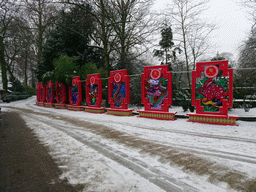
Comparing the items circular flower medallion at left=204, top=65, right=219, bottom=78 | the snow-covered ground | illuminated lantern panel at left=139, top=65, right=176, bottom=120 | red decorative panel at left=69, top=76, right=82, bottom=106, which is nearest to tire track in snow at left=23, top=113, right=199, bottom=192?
the snow-covered ground

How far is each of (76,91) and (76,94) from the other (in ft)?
0.69

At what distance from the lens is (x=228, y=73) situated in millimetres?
5004

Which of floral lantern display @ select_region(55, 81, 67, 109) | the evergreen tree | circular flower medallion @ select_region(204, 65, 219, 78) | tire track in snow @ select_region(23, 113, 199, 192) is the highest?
the evergreen tree

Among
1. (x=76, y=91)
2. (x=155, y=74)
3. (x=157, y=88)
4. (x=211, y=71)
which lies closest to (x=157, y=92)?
(x=157, y=88)

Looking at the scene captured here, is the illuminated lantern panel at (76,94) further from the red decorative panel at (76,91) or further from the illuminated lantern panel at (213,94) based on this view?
the illuminated lantern panel at (213,94)

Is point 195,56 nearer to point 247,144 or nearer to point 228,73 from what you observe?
point 228,73

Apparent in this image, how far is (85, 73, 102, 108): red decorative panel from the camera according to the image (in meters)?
8.54

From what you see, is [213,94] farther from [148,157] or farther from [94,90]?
[94,90]

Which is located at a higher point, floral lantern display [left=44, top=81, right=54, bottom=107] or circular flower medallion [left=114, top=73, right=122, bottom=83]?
circular flower medallion [left=114, top=73, right=122, bottom=83]

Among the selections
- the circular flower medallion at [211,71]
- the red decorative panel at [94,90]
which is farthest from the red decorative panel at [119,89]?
the circular flower medallion at [211,71]

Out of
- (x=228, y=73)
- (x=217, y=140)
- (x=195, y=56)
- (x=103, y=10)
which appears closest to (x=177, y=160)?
(x=217, y=140)

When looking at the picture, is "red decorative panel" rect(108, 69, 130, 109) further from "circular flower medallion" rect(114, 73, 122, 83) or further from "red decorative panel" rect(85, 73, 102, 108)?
"red decorative panel" rect(85, 73, 102, 108)

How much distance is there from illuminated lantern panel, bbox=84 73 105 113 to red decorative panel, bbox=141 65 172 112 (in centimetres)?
297

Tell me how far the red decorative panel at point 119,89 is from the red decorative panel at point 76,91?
108 inches
